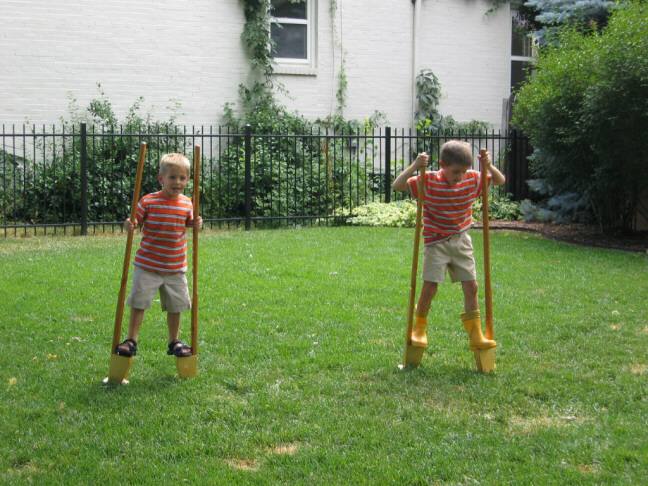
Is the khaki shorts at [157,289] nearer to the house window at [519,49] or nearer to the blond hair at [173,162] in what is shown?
the blond hair at [173,162]

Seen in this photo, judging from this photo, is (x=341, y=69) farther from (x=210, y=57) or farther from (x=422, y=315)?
(x=422, y=315)

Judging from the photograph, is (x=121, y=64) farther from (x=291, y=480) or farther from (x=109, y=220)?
(x=291, y=480)

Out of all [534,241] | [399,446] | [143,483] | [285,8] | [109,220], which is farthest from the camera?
[285,8]

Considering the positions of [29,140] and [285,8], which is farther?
[285,8]

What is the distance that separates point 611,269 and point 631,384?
4.28 m

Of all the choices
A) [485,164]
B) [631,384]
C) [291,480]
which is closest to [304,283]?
[485,164]

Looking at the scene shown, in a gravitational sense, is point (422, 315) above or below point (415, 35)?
below

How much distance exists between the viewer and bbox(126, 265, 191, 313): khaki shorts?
473 centimetres

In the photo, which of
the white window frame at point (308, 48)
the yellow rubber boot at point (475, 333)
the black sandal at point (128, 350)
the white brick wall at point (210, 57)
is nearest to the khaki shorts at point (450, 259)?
the yellow rubber boot at point (475, 333)

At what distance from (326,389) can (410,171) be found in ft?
4.71

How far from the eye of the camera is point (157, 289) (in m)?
4.80

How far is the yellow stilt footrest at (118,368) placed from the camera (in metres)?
4.60

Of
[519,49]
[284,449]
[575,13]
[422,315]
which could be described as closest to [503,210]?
[575,13]

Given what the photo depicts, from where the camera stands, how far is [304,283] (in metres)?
7.67
